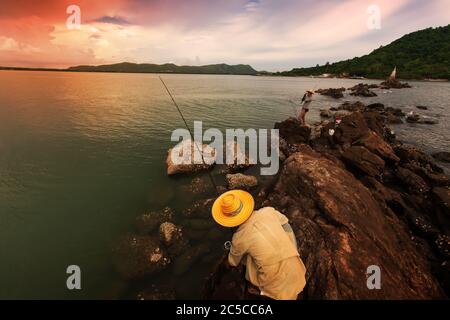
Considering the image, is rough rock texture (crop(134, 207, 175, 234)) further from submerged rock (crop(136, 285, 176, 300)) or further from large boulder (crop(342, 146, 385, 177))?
large boulder (crop(342, 146, 385, 177))

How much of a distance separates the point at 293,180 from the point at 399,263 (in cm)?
390

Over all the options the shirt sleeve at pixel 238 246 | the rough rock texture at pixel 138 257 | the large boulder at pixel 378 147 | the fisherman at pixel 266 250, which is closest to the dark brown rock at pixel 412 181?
the large boulder at pixel 378 147

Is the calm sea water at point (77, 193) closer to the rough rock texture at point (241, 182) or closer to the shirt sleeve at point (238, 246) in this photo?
the rough rock texture at point (241, 182)

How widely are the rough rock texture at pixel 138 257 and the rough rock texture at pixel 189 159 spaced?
5405 mm

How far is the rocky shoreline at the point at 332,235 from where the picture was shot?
18.1 ft

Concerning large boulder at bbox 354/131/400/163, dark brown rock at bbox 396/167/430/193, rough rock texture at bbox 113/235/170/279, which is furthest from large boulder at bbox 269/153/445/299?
large boulder at bbox 354/131/400/163

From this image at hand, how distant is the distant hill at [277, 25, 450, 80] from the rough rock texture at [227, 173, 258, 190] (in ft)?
452

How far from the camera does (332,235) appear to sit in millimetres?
6102

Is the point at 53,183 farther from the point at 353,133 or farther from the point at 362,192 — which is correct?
the point at 353,133

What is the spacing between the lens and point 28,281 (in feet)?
24.7

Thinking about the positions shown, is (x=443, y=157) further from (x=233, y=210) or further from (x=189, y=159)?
(x=233, y=210)

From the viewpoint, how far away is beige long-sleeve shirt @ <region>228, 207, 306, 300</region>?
4.29 meters

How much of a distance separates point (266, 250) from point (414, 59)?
19191 centimetres
